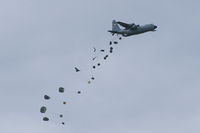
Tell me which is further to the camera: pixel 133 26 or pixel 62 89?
pixel 133 26

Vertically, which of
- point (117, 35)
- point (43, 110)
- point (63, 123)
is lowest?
point (63, 123)

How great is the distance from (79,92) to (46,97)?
15.5 m

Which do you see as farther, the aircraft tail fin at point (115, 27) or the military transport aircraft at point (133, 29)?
the aircraft tail fin at point (115, 27)

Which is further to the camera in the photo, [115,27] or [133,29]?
[115,27]

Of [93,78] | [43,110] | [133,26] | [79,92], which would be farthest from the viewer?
[133,26]

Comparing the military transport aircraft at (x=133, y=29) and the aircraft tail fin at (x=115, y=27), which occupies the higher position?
the aircraft tail fin at (x=115, y=27)

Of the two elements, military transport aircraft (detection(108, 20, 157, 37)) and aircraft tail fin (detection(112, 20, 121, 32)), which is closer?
military transport aircraft (detection(108, 20, 157, 37))

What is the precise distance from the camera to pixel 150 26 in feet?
418

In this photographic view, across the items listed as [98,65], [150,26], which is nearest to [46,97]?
[98,65]

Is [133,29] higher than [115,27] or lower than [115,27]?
lower

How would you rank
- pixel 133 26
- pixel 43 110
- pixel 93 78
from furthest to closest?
pixel 133 26 < pixel 43 110 < pixel 93 78

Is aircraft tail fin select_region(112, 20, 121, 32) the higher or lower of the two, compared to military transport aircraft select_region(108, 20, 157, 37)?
higher

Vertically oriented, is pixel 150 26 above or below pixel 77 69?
above

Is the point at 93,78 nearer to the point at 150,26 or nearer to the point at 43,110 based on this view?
the point at 43,110
